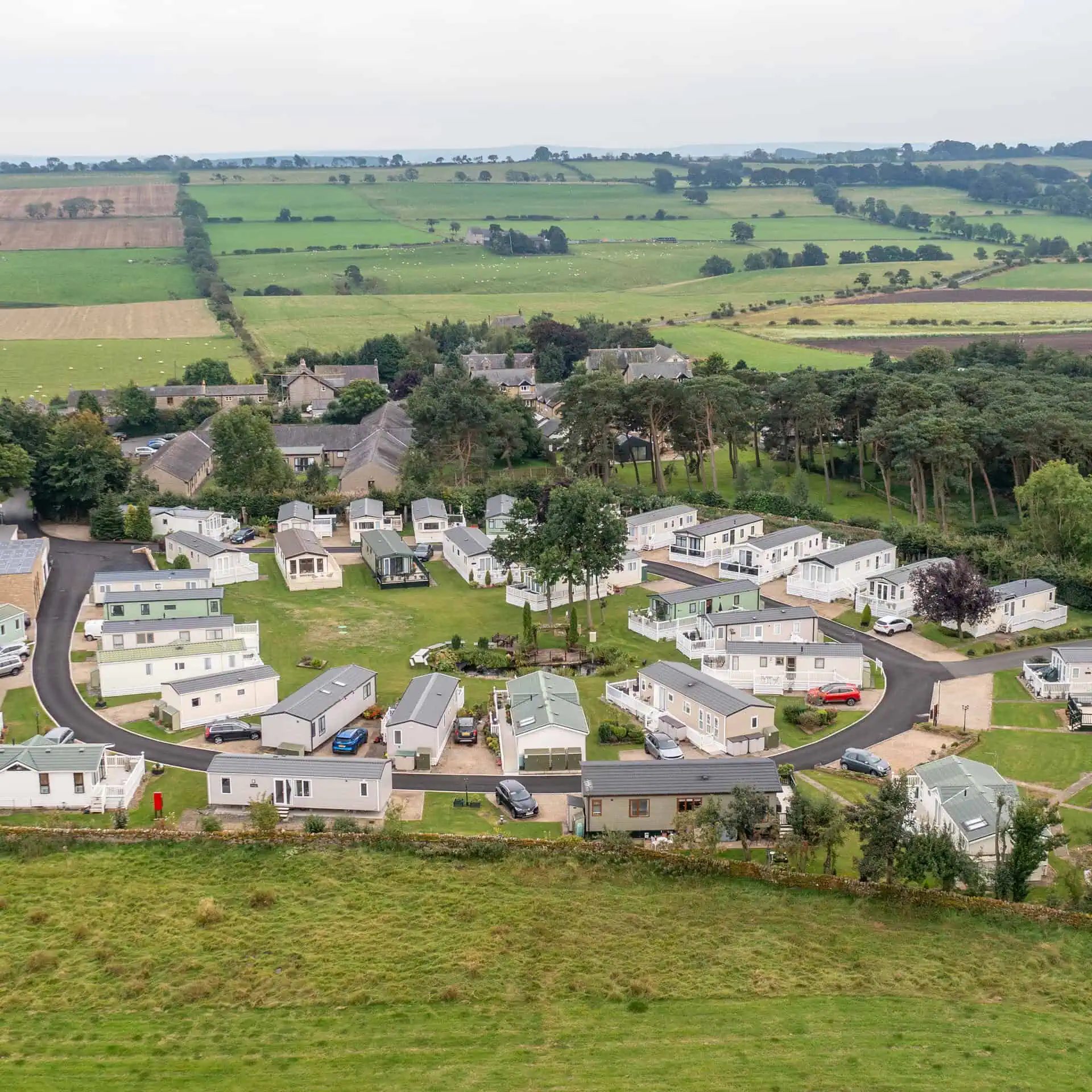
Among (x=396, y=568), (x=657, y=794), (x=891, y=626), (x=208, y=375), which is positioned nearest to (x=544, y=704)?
(x=657, y=794)

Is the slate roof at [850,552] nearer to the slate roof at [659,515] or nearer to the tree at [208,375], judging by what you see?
the slate roof at [659,515]

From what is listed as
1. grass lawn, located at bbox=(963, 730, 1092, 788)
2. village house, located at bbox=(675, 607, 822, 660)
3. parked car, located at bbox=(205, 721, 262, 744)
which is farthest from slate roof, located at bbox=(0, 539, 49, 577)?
grass lawn, located at bbox=(963, 730, 1092, 788)

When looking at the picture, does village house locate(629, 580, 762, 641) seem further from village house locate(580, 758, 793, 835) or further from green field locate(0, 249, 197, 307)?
green field locate(0, 249, 197, 307)

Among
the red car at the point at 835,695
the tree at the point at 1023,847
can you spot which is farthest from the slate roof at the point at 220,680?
the tree at the point at 1023,847

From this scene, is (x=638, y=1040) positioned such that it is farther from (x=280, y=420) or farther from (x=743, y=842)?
(x=280, y=420)

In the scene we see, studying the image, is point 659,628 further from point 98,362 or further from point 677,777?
point 98,362

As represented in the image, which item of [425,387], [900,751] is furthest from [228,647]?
[425,387]
